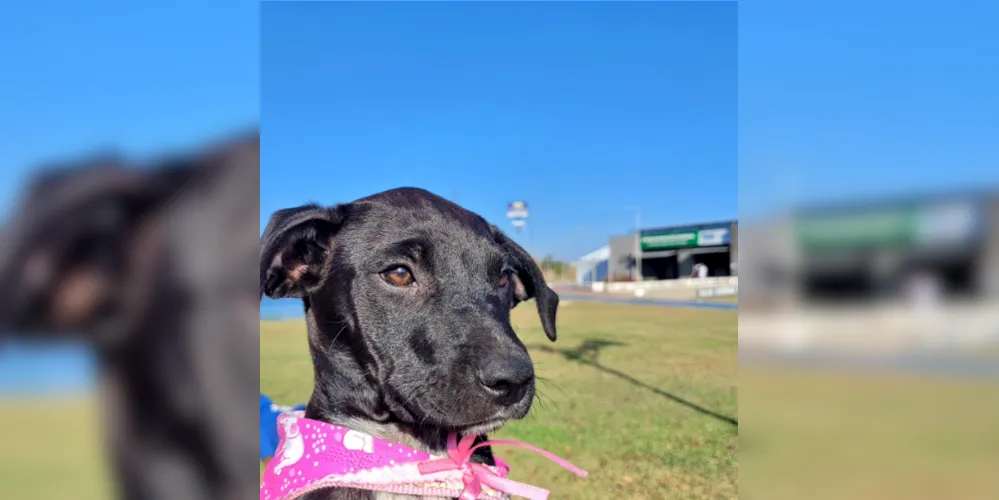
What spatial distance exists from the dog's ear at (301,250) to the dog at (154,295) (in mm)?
825

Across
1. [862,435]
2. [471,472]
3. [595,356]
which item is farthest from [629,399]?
[862,435]

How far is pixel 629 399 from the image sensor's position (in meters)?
3.98

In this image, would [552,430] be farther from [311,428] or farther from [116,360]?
[116,360]

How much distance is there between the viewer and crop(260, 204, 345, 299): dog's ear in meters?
1.50

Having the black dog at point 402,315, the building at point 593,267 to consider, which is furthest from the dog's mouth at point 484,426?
the building at point 593,267

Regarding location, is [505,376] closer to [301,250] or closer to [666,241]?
[301,250]

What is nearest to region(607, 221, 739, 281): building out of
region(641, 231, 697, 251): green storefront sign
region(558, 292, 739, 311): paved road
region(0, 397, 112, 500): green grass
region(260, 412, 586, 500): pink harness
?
region(641, 231, 697, 251): green storefront sign

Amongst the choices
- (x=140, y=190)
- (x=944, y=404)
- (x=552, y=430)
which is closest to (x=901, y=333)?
(x=944, y=404)

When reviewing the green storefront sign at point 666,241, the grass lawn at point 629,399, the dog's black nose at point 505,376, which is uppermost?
the green storefront sign at point 666,241

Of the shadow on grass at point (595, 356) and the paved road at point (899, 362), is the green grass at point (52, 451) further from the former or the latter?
the shadow on grass at point (595, 356)

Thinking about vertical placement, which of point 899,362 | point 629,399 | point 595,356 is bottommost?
point 629,399

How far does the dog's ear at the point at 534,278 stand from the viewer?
1.89 meters

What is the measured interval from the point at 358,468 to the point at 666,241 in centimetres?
210

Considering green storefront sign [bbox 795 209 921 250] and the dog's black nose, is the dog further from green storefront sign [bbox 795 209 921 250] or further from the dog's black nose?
green storefront sign [bbox 795 209 921 250]
